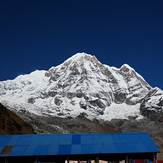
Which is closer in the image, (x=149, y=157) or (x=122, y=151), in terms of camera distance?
(x=122, y=151)

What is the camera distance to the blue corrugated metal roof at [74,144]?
101 feet

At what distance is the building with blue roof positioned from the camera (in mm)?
30703

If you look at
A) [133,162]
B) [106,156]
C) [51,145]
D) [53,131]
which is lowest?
Answer: [53,131]

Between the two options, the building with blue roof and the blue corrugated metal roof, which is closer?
the building with blue roof

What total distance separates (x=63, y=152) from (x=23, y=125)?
96.8m

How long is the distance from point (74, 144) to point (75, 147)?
65 cm

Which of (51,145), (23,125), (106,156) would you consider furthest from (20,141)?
(23,125)

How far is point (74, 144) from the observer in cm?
3209

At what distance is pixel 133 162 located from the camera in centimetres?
3678

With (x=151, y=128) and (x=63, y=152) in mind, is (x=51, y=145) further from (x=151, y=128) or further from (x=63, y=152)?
(x=151, y=128)

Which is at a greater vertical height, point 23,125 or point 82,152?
point 82,152

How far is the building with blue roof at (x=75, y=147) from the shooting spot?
1209 inches

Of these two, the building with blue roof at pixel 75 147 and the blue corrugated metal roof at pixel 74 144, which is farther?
the blue corrugated metal roof at pixel 74 144

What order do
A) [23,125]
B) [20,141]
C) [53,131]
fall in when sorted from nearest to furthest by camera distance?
[20,141], [23,125], [53,131]
